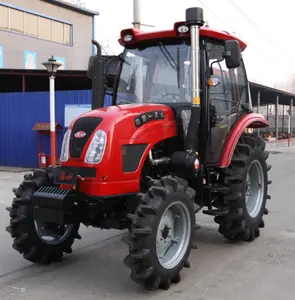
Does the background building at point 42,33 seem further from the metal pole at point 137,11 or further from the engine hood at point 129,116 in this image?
the engine hood at point 129,116

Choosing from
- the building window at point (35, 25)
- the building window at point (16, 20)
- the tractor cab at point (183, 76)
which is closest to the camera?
the tractor cab at point (183, 76)

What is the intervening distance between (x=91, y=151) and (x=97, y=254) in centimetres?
A: 176

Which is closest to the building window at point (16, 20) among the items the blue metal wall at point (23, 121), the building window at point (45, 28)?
the building window at point (45, 28)

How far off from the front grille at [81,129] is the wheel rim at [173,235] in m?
1.06

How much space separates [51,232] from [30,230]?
360mm

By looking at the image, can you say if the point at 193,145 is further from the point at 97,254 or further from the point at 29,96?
the point at 29,96

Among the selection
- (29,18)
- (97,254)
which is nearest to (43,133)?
(97,254)

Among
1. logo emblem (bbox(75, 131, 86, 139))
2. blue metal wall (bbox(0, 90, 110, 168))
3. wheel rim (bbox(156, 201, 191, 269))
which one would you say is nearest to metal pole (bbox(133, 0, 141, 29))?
blue metal wall (bbox(0, 90, 110, 168))

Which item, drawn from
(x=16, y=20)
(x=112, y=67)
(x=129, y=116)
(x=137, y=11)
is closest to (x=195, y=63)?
(x=129, y=116)

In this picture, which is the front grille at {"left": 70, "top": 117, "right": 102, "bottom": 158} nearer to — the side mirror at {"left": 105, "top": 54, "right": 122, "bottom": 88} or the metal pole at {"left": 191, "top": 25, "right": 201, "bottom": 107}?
the metal pole at {"left": 191, "top": 25, "right": 201, "bottom": 107}

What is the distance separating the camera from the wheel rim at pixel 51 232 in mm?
4839

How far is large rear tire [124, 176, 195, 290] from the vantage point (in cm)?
394

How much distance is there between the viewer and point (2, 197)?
32.2ft

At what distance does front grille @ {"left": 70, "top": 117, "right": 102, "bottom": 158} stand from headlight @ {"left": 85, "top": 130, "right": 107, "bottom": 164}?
3.5 inches
